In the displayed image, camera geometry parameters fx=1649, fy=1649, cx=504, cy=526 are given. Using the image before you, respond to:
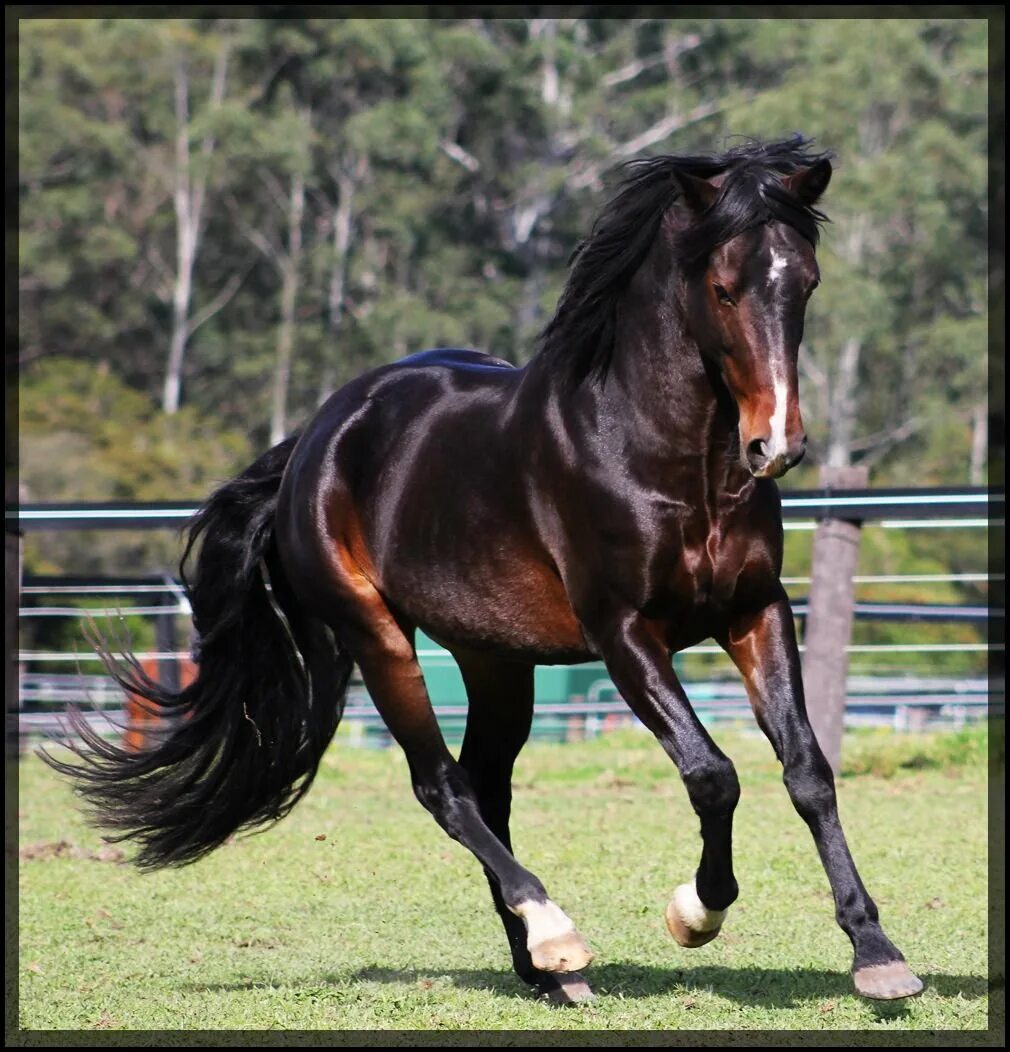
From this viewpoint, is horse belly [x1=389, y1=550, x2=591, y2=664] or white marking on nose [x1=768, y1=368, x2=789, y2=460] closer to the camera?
white marking on nose [x1=768, y1=368, x2=789, y2=460]

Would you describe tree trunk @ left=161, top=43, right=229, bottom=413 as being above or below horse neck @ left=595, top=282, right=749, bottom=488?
above

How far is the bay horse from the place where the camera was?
4160 millimetres

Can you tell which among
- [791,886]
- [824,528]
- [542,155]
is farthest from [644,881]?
[542,155]

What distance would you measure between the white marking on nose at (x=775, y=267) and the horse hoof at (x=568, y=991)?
82.3 inches

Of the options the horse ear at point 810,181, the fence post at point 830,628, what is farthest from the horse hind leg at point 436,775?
the fence post at point 830,628

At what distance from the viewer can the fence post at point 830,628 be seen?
29.9ft

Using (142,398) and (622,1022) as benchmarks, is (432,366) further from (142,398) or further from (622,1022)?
(142,398)

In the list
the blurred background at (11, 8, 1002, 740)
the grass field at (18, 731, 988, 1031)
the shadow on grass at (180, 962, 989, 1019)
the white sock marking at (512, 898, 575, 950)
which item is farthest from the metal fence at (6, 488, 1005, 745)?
the blurred background at (11, 8, 1002, 740)

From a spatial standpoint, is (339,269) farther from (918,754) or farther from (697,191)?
(697,191)

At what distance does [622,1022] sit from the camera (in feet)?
14.6

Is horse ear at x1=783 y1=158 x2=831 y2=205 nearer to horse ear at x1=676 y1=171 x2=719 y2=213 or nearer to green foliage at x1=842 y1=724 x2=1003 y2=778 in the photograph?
horse ear at x1=676 y1=171 x2=719 y2=213

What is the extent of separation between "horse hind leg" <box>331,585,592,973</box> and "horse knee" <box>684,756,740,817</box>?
0.53 meters

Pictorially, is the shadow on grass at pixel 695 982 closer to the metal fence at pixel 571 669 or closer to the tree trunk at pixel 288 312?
the metal fence at pixel 571 669

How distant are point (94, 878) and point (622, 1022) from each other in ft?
11.8
